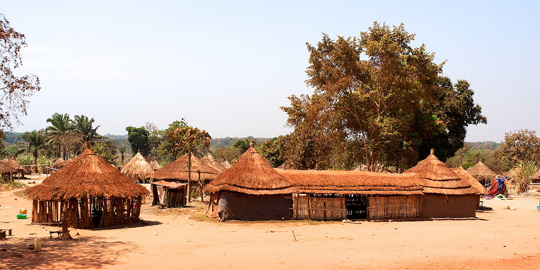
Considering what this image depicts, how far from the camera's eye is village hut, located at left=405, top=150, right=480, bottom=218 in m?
29.1

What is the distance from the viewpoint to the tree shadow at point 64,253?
50.0ft

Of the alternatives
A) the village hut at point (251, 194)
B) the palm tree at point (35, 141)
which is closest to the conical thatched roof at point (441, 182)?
the village hut at point (251, 194)

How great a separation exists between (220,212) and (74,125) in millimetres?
53234

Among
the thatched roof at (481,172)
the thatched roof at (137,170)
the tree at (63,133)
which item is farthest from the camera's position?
the tree at (63,133)

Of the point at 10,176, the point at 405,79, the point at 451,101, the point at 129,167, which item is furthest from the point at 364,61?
the point at 10,176

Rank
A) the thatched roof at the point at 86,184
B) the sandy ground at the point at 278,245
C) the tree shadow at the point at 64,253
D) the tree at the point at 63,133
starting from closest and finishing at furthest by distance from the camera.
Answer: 1. the tree shadow at the point at 64,253
2. the sandy ground at the point at 278,245
3. the thatched roof at the point at 86,184
4. the tree at the point at 63,133

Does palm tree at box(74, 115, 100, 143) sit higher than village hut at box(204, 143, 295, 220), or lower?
higher

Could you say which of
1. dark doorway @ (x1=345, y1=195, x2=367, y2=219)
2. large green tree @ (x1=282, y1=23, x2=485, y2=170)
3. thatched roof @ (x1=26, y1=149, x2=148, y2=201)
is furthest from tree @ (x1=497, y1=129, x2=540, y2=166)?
thatched roof @ (x1=26, y1=149, x2=148, y2=201)

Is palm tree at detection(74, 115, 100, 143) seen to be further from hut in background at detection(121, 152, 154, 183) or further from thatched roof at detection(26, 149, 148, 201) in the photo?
thatched roof at detection(26, 149, 148, 201)

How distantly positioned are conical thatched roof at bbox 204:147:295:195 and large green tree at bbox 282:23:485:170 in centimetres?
1099

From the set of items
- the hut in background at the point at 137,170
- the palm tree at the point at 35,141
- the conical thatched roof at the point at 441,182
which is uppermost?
the palm tree at the point at 35,141

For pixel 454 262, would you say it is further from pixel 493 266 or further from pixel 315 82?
pixel 315 82

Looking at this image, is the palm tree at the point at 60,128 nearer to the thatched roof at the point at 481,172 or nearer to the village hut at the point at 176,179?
the village hut at the point at 176,179

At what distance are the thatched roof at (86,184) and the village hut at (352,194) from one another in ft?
27.9
